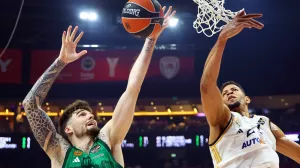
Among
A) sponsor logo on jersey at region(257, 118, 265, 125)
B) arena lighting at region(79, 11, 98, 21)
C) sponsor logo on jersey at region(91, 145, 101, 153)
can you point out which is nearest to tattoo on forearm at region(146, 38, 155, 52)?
sponsor logo on jersey at region(91, 145, 101, 153)

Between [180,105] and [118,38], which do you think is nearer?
[118,38]

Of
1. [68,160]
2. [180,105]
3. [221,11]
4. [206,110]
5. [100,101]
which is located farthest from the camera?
[180,105]

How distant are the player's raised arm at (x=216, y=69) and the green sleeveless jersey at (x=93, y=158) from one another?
2.90 ft

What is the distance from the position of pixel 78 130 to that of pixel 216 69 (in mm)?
1043

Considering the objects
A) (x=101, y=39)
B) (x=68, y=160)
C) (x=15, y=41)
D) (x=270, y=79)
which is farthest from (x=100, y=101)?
(x=68, y=160)

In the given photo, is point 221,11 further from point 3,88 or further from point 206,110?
point 3,88

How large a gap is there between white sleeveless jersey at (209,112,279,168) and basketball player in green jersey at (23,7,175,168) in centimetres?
84

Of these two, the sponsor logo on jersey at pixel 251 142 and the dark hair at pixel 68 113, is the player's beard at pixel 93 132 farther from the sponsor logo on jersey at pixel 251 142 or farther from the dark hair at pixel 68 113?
the sponsor logo on jersey at pixel 251 142

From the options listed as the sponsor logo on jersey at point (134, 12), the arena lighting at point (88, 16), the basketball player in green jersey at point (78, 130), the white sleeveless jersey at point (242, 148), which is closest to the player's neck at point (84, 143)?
the basketball player in green jersey at point (78, 130)

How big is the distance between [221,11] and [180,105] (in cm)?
1045

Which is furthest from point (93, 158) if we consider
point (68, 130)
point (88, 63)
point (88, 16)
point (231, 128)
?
point (88, 63)

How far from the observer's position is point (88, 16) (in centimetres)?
1140

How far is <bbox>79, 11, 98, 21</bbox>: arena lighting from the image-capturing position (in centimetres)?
1127

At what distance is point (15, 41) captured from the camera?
12.0 metres
